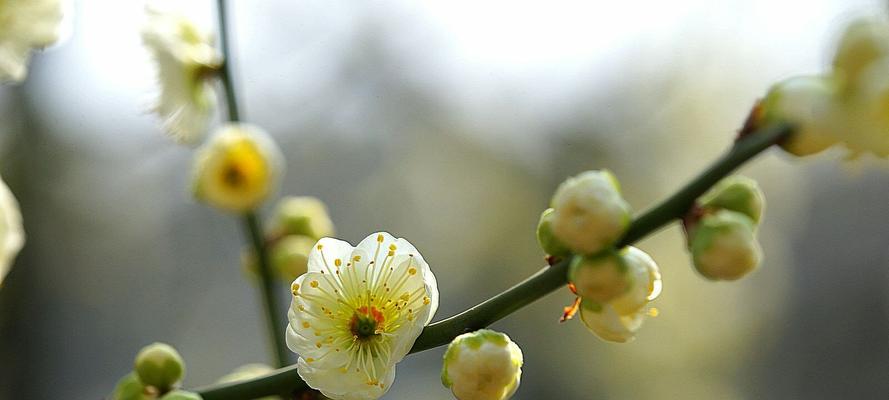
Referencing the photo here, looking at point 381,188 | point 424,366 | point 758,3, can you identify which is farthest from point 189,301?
point 758,3

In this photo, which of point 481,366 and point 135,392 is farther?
point 135,392

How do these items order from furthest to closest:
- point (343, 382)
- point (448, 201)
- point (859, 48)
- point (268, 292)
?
point (448, 201) < point (268, 292) < point (343, 382) < point (859, 48)

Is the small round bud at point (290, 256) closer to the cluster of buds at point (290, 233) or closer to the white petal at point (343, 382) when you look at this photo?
the cluster of buds at point (290, 233)

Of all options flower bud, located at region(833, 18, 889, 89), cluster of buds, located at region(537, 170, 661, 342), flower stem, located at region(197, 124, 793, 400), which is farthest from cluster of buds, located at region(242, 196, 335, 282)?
flower bud, located at region(833, 18, 889, 89)

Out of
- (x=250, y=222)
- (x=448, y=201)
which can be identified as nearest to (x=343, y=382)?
(x=250, y=222)

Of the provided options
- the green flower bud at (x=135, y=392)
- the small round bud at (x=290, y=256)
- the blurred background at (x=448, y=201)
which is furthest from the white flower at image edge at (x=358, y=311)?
the blurred background at (x=448, y=201)

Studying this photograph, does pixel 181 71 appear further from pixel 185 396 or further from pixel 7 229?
pixel 185 396
